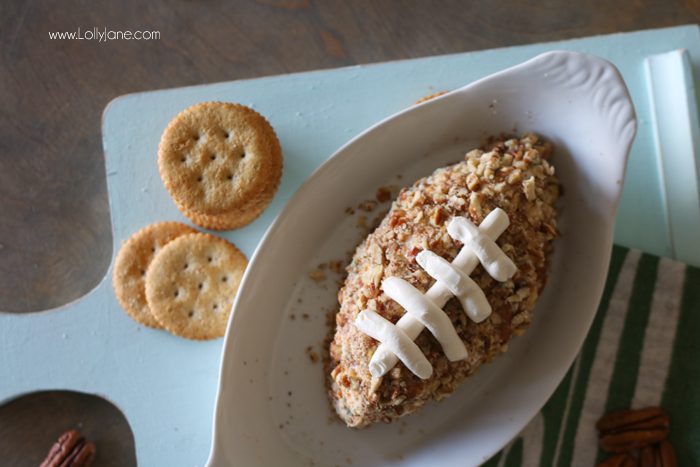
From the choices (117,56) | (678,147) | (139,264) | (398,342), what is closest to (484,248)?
(398,342)

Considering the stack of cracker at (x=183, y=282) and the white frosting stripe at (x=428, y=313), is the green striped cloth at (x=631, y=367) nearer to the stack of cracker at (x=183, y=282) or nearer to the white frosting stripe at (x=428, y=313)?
the white frosting stripe at (x=428, y=313)

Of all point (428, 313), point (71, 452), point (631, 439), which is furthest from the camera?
point (71, 452)

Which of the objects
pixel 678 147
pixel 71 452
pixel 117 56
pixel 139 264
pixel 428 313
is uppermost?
pixel 678 147

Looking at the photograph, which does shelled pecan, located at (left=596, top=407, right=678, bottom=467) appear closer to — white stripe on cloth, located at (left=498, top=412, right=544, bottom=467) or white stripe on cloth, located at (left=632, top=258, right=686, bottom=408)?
white stripe on cloth, located at (left=632, top=258, right=686, bottom=408)

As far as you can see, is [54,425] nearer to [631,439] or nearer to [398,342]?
[398,342]

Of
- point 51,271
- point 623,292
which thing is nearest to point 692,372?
point 623,292

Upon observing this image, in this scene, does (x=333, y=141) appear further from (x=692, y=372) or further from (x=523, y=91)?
(x=692, y=372)

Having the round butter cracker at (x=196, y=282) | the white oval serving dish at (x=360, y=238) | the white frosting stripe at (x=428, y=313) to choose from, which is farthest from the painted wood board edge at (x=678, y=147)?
the round butter cracker at (x=196, y=282)
